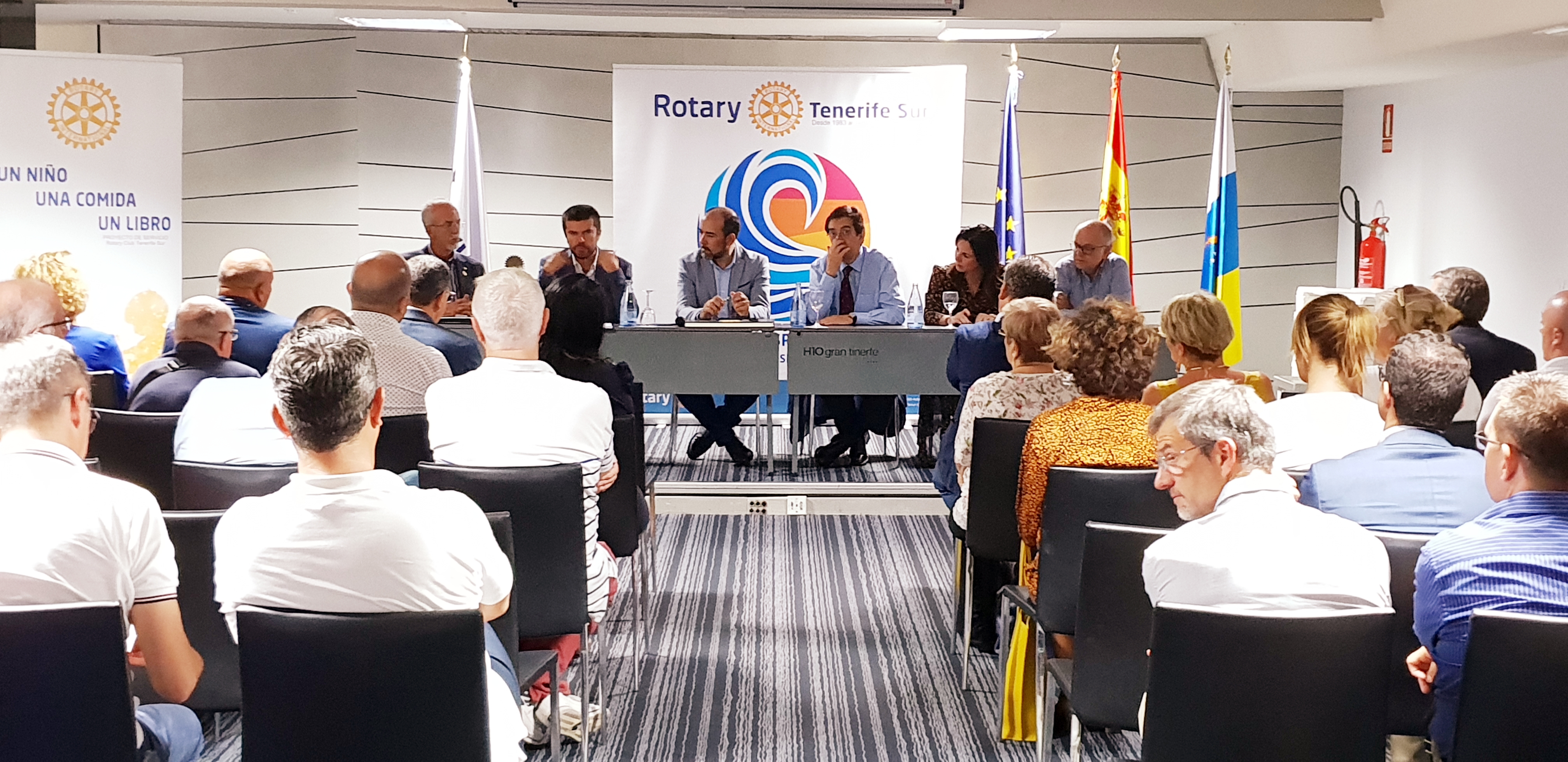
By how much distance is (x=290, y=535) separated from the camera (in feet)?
6.31

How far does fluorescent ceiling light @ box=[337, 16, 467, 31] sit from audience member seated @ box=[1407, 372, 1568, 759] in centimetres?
580

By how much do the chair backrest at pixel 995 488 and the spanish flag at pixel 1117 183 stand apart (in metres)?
4.60

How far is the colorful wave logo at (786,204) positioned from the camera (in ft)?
26.9

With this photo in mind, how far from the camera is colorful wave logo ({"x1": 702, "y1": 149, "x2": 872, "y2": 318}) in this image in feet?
26.9

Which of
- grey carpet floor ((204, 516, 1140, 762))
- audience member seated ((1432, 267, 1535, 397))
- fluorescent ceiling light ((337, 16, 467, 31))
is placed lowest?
grey carpet floor ((204, 516, 1140, 762))

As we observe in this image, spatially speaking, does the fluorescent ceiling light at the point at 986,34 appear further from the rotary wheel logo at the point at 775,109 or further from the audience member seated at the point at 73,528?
the audience member seated at the point at 73,528

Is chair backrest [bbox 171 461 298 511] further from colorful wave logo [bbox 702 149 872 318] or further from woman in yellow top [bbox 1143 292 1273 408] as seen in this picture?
colorful wave logo [bbox 702 149 872 318]

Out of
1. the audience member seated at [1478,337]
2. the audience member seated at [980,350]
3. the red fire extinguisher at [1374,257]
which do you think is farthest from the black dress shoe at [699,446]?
the red fire extinguisher at [1374,257]

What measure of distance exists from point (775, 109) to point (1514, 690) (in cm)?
678

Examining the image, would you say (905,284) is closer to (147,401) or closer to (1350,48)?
(1350,48)

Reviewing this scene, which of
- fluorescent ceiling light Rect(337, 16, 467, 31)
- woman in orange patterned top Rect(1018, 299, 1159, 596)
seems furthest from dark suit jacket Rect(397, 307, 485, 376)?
fluorescent ceiling light Rect(337, 16, 467, 31)

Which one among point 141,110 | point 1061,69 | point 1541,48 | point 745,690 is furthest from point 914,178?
point 745,690

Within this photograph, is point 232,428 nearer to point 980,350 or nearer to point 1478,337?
point 980,350

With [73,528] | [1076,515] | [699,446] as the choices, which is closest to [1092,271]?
[699,446]
